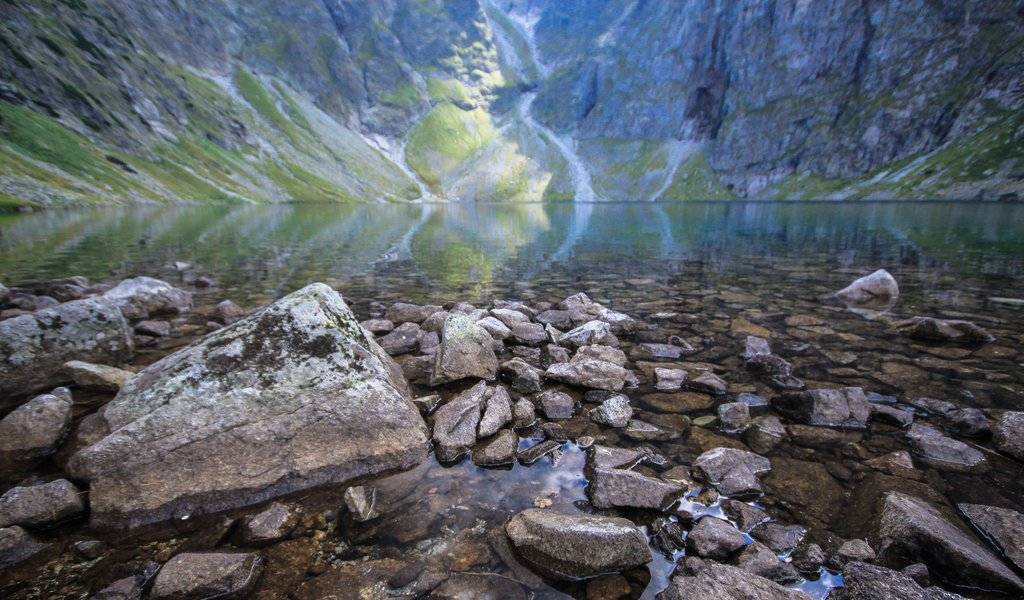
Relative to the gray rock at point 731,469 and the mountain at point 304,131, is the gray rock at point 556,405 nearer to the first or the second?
the gray rock at point 731,469

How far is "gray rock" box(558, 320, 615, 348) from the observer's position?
10.9 metres

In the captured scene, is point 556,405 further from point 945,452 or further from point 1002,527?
point 945,452

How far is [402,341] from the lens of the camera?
11133 mm

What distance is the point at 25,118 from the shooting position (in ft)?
306

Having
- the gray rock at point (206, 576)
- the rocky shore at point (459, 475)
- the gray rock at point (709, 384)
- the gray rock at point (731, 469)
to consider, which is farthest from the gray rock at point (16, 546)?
the gray rock at point (709, 384)

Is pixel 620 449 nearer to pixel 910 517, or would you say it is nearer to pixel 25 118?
pixel 910 517

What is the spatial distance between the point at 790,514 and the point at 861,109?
223924 mm

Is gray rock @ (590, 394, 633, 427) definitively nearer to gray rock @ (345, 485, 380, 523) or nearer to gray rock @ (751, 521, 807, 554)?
gray rock @ (751, 521, 807, 554)

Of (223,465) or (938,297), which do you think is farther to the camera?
(938,297)

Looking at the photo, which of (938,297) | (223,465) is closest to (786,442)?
(223,465)

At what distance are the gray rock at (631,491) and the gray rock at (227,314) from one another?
1349cm

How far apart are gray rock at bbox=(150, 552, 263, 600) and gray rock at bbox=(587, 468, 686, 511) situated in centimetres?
409

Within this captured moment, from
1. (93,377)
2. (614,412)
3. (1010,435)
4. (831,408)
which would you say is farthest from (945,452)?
(93,377)

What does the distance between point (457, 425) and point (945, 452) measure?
7494 millimetres
